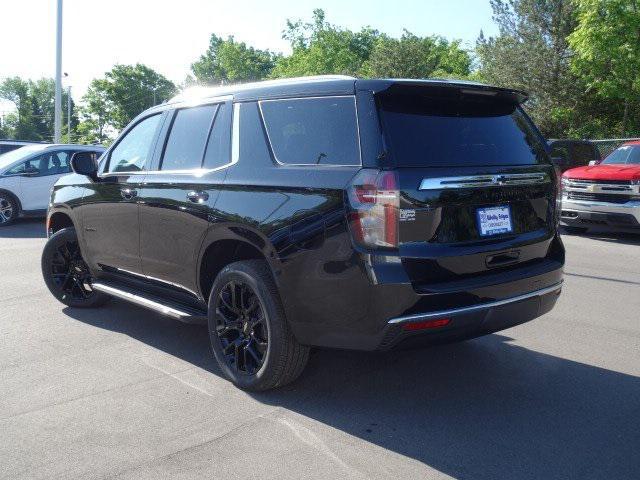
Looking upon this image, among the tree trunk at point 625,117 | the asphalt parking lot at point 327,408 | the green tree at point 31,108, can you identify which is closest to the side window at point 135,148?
the asphalt parking lot at point 327,408

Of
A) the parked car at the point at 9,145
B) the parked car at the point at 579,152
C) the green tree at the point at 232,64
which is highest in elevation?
the green tree at the point at 232,64

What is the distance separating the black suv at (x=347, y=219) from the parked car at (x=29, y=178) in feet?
31.4

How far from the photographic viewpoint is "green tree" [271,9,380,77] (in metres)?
61.2

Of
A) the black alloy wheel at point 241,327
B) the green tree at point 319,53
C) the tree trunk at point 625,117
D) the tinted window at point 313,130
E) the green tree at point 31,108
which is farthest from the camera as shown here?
the green tree at point 31,108

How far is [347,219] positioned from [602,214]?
9387 mm

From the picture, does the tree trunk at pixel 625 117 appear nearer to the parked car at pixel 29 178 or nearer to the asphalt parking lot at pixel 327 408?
the parked car at pixel 29 178

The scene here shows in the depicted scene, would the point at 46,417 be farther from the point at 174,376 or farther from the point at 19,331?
the point at 19,331

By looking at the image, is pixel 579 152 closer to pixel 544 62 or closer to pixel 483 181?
pixel 483 181

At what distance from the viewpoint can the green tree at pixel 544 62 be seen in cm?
3288

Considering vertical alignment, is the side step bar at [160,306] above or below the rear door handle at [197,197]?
below

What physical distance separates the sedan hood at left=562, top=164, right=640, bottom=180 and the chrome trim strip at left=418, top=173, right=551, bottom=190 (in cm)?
811

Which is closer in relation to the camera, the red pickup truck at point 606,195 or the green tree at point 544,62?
the red pickup truck at point 606,195

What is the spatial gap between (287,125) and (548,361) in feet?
8.05

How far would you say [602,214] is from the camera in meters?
11.6
